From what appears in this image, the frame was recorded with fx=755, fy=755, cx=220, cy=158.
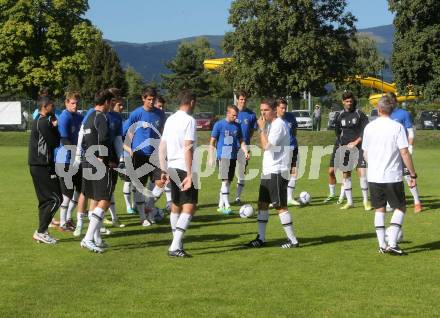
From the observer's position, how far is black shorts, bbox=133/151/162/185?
13188mm

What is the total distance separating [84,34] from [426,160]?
142 feet

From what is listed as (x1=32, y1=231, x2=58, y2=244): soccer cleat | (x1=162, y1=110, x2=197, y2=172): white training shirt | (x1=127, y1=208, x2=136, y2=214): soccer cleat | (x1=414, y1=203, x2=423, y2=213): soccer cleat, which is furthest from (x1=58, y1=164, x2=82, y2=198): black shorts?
(x1=414, y1=203, x2=423, y2=213): soccer cleat

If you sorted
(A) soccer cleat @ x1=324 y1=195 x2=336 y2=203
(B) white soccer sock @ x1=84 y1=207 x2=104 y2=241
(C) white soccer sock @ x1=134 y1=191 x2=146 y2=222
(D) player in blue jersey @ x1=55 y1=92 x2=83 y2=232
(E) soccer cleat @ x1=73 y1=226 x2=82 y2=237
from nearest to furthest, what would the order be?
1. (B) white soccer sock @ x1=84 y1=207 x2=104 y2=241
2. (E) soccer cleat @ x1=73 y1=226 x2=82 y2=237
3. (D) player in blue jersey @ x1=55 y1=92 x2=83 y2=232
4. (C) white soccer sock @ x1=134 y1=191 x2=146 y2=222
5. (A) soccer cleat @ x1=324 y1=195 x2=336 y2=203

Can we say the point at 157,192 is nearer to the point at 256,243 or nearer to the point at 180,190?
the point at 256,243

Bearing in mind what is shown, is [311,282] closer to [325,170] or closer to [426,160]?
[325,170]

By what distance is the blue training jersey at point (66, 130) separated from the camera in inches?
477

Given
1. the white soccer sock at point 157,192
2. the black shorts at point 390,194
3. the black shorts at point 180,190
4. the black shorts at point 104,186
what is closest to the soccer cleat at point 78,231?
the black shorts at point 104,186

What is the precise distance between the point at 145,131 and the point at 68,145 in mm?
1550

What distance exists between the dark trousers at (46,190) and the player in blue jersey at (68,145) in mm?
938

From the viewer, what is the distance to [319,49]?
6419 centimetres

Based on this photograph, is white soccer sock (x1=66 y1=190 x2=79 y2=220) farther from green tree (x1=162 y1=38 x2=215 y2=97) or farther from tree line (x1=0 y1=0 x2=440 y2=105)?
green tree (x1=162 y1=38 x2=215 y2=97)

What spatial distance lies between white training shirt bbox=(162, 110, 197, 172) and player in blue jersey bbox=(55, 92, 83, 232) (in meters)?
2.52

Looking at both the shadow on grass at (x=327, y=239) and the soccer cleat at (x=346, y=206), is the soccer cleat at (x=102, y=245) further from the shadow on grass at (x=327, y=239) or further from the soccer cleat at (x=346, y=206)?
the soccer cleat at (x=346, y=206)

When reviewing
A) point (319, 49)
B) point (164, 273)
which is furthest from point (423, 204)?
point (319, 49)
